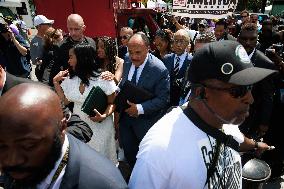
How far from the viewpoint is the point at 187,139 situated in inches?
57.7

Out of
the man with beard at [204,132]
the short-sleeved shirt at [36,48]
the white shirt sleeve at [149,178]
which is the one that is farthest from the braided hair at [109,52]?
the white shirt sleeve at [149,178]

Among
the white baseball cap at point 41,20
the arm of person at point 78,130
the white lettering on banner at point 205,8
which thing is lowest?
the arm of person at point 78,130

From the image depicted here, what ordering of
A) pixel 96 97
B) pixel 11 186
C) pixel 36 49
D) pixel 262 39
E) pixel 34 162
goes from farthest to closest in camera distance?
pixel 262 39, pixel 36 49, pixel 96 97, pixel 11 186, pixel 34 162

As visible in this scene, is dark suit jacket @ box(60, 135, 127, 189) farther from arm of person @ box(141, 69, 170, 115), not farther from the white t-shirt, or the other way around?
arm of person @ box(141, 69, 170, 115)

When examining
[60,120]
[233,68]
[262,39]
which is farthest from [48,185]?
[262,39]

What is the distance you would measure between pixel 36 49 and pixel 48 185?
463 cm

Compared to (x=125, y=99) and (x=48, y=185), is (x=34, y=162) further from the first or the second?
(x=125, y=99)

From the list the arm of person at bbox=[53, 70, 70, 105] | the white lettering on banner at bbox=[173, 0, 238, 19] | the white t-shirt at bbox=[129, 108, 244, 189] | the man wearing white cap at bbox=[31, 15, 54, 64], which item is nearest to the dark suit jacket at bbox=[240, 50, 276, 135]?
the white lettering on banner at bbox=[173, 0, 238, 19]

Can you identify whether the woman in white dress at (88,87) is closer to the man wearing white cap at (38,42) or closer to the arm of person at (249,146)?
the arm of person at (249,146)

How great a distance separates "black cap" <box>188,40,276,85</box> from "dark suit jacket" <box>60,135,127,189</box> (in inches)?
24.2

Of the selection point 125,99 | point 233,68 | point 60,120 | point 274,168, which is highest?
point 233,68

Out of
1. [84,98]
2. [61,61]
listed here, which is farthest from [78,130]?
[61,61]

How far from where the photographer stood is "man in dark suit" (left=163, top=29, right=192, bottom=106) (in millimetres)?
4168

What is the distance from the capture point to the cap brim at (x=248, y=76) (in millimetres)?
1494
